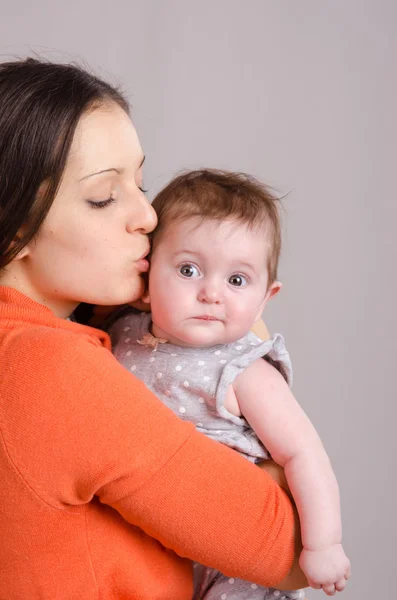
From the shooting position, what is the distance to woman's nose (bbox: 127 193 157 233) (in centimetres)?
165

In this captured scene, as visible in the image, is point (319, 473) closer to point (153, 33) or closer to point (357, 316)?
point (357, 316)

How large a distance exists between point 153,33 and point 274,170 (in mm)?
622

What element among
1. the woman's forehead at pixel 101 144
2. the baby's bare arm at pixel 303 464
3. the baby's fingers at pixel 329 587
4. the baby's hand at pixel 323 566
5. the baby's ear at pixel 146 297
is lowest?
the baby's fingers at pixel 329 587

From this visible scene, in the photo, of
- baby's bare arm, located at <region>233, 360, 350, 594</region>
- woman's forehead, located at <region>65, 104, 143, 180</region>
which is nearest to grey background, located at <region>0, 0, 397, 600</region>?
woman's forehead, located at <region>65, 104, 143, 180</region>

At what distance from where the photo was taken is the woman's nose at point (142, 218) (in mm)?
1646

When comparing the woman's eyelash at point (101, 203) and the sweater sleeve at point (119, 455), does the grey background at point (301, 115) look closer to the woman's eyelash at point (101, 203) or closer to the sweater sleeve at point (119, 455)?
the woman's eyelash at point (101, 203)

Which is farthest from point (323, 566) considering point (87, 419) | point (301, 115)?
point (301, 115)

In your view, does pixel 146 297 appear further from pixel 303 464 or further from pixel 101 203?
pixel 303 464

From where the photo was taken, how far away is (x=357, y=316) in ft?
10.6

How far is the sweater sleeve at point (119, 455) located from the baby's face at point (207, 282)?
0.73ft

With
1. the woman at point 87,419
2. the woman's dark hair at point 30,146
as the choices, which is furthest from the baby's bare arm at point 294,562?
the woman's dark hair at point 30,146

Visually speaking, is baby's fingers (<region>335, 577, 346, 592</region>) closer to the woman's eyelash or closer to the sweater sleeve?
the sweater sleeve

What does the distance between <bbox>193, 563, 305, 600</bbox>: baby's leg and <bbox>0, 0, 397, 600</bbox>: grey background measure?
1.64m

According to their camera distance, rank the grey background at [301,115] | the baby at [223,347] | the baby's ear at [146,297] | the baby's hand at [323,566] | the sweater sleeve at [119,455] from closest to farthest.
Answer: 1. the sweater sleeve at [119,455]
2. the baby's hand at [323,566]
3. the baby at [223,347]
4. the baby's ear at [146,297]
5. the grey background at [301,115]
